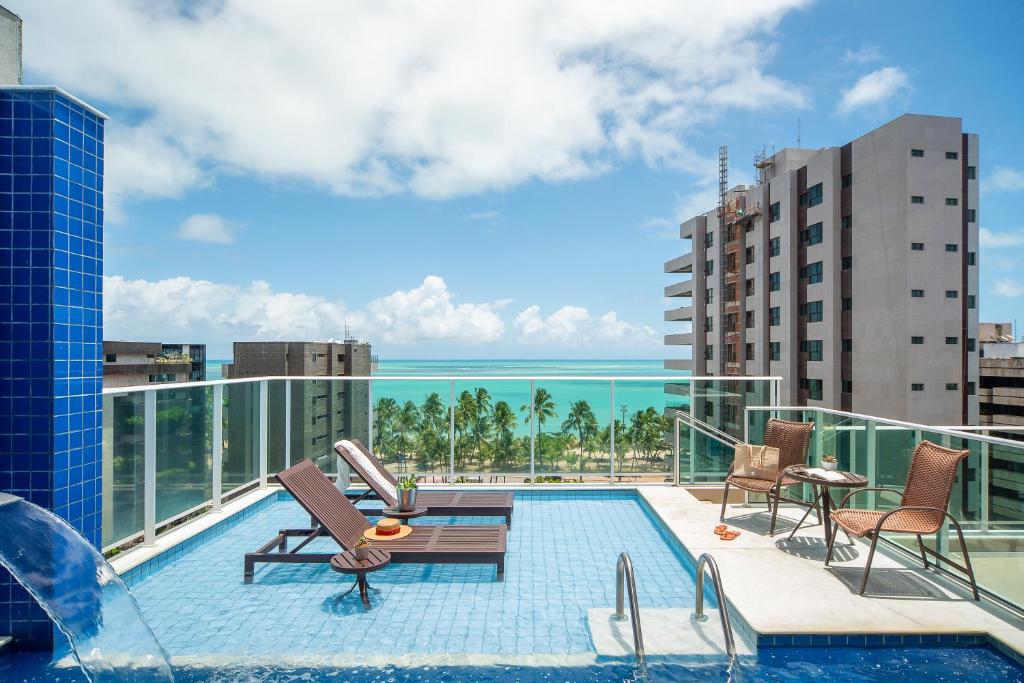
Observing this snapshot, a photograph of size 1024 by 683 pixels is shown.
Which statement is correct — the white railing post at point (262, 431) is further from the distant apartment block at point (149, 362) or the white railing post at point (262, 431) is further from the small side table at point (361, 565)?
the distant apartment block at point (149, 362)

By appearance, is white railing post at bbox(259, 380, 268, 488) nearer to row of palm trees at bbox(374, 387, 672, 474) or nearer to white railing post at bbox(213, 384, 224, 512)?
white railing post at bbox(213, 384, 224, 512)

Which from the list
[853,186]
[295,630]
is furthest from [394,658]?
[853,186]

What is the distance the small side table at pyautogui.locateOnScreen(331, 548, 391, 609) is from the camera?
13.6 feet

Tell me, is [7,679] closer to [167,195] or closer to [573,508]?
[573,508]

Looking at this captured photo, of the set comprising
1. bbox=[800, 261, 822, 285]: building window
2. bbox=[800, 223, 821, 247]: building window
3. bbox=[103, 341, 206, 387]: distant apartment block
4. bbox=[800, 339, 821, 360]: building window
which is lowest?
bbox=[103, 341, 206, 387]: distant apartment block

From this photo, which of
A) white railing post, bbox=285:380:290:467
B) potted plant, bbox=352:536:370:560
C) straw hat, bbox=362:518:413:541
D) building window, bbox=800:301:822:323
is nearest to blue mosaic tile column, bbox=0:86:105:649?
potted plant, bbox=352:536:370:560

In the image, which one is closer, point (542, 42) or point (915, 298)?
point (542, 42)

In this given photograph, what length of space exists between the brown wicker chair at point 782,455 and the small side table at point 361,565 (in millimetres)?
3375

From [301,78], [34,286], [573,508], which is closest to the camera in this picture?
[34,286]

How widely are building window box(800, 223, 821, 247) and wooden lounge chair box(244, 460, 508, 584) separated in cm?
3591

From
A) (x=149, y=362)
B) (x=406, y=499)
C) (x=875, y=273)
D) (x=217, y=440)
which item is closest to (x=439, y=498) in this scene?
(x=406, y=499)

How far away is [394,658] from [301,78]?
13.0m

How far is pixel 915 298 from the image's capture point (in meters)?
29.8

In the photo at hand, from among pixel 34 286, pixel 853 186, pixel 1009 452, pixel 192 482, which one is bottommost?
pixel 192 482
